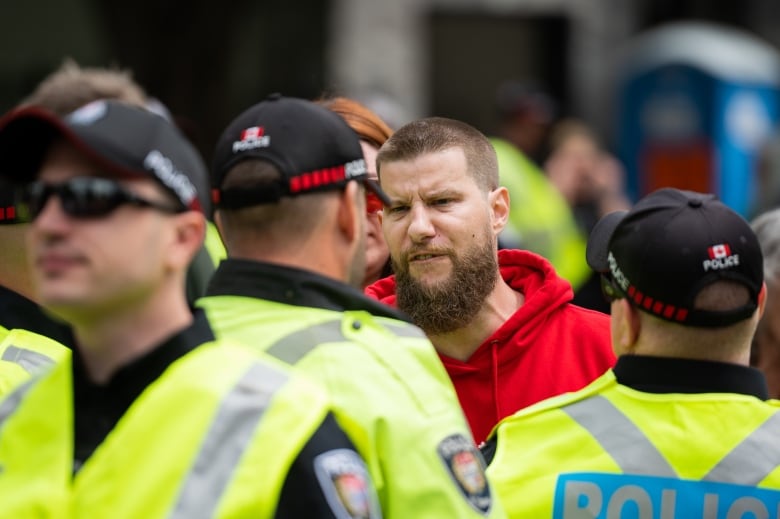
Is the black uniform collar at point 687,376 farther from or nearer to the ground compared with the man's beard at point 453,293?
farther from the ground

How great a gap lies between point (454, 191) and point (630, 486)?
133 cm

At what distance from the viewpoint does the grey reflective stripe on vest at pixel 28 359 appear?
3885 mm

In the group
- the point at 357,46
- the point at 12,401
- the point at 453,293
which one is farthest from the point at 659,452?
the point at 357,46

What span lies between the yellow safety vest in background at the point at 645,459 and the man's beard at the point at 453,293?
3.06 feet

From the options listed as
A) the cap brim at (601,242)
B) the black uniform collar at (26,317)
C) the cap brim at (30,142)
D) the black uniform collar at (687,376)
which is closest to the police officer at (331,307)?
the cap brim at (30,142)

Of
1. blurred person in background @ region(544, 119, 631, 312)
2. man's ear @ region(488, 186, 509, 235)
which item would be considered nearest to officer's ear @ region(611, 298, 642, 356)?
man's ear @ region(488, 186, 509, 235)

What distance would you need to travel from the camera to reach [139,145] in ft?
9.17

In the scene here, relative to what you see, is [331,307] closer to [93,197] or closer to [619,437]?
[93,197]

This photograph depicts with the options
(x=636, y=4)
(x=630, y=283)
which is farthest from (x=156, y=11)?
(x=630, y=283)

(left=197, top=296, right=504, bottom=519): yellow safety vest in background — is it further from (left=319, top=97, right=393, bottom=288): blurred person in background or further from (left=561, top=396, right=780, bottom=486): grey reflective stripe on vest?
(left=319, top=97, right=393, bottom=288): blurred person in background

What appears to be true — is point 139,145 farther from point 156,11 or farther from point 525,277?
point 156,11

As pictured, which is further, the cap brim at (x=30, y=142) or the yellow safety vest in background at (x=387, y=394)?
the yellow safety vest in background at (x=387, y=394)

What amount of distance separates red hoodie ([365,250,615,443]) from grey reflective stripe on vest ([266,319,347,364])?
4.62 feet

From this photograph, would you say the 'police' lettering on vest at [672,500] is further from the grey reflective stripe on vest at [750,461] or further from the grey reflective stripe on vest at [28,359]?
the grey reflective stripe on vest at [28,359]
